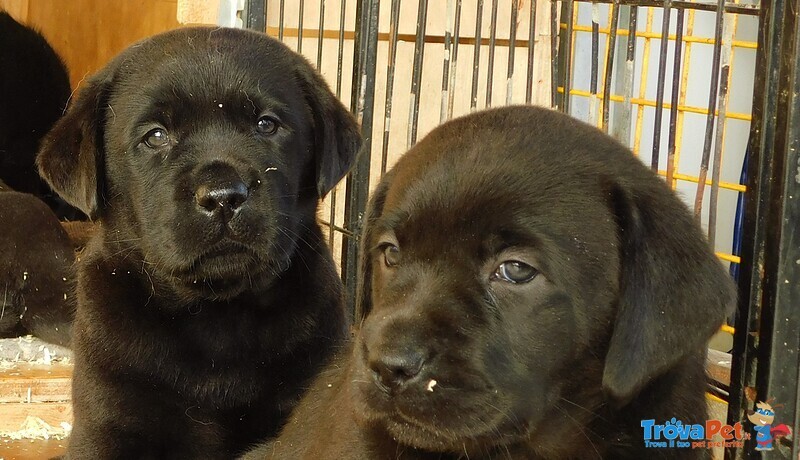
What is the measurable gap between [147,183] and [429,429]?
1.28 m

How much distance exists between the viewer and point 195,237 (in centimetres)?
271

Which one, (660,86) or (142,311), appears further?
(660,86)

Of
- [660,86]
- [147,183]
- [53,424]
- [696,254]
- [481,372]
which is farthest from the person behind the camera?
[53,424]

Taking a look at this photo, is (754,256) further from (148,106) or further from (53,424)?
(53,424)

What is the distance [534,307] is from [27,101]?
487 centimetres

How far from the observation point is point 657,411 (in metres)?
2.14

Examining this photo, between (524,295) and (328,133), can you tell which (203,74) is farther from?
(524,295)

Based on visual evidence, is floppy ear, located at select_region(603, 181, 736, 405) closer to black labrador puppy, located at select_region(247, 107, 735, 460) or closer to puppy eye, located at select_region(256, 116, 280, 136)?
black labrador puppy, located at select_region(247, 107, 735, 460)

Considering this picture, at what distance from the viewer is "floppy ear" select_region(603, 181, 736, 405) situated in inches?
79.0

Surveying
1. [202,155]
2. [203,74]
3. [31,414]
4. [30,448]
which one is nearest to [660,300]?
[202,155]

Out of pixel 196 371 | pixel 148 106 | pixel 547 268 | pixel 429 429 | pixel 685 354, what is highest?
pixel 148 106

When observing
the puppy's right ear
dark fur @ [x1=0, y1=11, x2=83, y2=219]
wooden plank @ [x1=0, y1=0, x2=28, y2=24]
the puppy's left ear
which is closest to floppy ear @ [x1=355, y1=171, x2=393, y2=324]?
the puppy's left ear

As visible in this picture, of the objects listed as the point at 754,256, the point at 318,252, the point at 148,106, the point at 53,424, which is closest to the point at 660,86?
the point at 754,256

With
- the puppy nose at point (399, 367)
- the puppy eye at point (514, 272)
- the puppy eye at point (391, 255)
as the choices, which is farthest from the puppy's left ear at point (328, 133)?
the puppy nose at point (399, 367)
